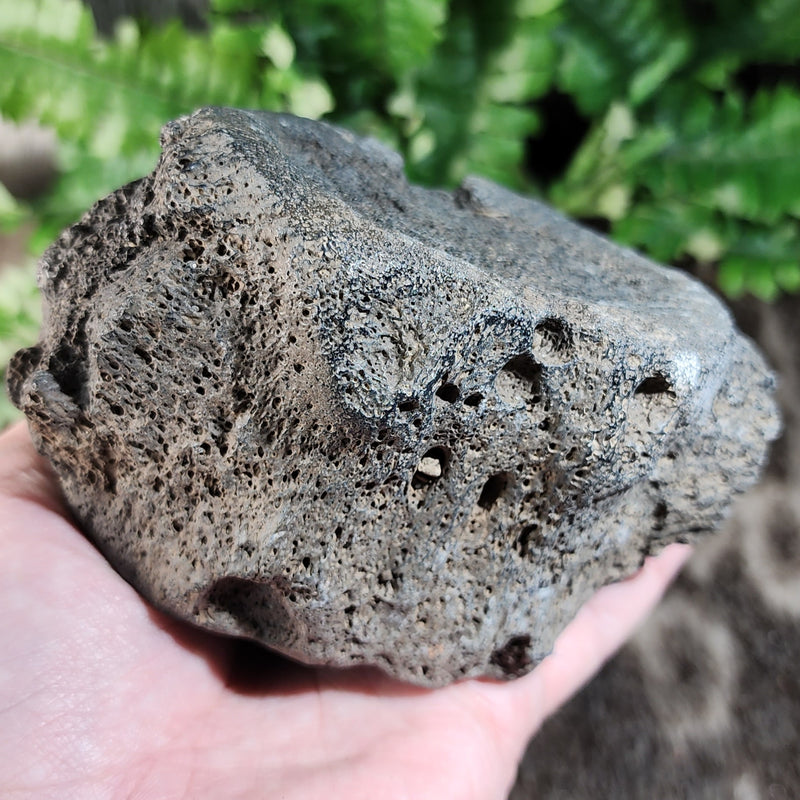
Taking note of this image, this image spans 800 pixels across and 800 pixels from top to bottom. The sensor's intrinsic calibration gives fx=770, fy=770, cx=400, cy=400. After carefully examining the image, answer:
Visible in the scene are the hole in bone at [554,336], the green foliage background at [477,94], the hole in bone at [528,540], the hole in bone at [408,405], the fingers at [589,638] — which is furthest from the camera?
the green foliage background at [477,94]

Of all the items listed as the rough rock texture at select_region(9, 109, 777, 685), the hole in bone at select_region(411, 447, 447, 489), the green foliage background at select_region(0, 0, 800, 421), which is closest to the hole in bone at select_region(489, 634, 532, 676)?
the rough rock texture at select_region(9, 109, 777, 685)

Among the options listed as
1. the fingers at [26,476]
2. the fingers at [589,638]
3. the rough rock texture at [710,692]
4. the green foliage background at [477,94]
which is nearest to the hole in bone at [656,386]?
the fingers at [589,638]

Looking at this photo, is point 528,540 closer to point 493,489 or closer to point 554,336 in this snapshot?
point 493,489

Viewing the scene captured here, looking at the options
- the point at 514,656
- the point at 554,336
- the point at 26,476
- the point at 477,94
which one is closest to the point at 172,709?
the point at 26,476

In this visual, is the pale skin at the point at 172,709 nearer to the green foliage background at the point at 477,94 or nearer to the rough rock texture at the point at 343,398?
the rough rock texture at the point at 343,398

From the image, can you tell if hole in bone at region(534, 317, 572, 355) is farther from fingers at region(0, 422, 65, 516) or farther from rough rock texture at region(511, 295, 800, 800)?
rough rock texture at region(511, 295, 800, 800)

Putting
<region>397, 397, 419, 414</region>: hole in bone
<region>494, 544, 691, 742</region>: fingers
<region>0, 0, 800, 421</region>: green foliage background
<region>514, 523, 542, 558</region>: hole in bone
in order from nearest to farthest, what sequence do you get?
<region>397, 397, 419, 414</region>: hole in bone → <region>514, 523, 542, 558</region>: hole in bone → <region>494, 544, 691, 742</region>: fingers → <region>0, 0, 800, 421</region>: green foliage background
